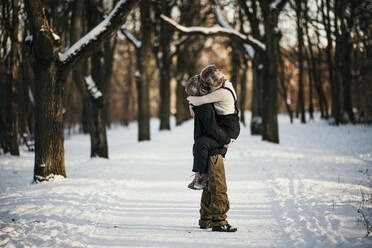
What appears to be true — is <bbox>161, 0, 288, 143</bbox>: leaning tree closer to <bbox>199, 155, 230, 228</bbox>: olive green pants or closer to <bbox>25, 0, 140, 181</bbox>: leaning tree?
<bbox>25, 0, 140, 181</bbox>: leaning tree

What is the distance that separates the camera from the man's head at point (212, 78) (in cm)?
347

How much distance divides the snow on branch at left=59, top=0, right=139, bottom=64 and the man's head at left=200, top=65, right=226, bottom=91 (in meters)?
3.41

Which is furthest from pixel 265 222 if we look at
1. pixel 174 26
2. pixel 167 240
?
pixel 174 26

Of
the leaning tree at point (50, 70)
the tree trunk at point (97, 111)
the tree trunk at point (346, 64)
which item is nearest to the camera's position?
the leaning tree at point (50, 70)

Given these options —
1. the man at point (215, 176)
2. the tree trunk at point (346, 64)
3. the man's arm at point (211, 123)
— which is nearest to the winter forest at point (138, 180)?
the man at point (215, 176)

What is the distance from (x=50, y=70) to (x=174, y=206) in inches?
149

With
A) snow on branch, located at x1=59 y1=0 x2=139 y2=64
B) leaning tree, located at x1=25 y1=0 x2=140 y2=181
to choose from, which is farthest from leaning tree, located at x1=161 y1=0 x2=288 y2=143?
leaning tree, located at x1=25 y1=0 x2=140 y2=181

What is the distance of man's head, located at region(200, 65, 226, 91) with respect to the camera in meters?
3.47

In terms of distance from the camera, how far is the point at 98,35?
19.5 feet

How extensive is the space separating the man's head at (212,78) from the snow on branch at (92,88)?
235 inches

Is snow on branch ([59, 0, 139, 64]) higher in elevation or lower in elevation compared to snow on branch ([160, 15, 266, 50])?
lower

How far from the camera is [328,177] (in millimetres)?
6355

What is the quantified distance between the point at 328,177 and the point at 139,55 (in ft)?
35.2

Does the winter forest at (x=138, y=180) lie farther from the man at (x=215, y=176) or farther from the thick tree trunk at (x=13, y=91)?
the man at (x=215, y=176)
